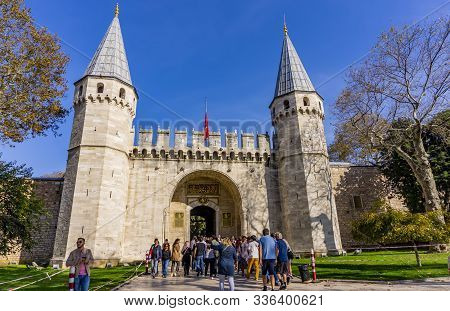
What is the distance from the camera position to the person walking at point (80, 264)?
6.53 m

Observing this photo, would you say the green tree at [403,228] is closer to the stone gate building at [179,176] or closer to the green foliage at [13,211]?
the stone gate building at [179,176]

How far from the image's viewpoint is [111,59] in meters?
21.4

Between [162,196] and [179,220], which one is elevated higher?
[162,196]

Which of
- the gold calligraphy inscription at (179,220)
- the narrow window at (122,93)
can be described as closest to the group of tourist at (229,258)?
the gold calligraphy inscription at (179,220)

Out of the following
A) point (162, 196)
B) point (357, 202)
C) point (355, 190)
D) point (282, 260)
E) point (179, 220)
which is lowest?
point (282, 260)

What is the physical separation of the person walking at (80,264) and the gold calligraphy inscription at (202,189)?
50.1ft

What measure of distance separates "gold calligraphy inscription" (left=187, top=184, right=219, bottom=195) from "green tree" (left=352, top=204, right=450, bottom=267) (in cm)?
1154

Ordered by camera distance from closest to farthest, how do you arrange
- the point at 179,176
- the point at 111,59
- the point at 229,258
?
the point at 229,258
the point at 179,176
the point at 111,59

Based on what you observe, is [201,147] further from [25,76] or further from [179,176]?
[25,76]

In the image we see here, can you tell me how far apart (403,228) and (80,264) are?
35.5ft

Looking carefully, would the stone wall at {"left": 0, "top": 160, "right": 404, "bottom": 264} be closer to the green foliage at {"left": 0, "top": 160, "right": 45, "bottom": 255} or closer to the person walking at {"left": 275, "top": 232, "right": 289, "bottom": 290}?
the green foliage at {"left": 0, "top": 160, "right": 45, "bottom": 255}

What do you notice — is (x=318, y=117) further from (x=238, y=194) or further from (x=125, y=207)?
(x=125, y=207)

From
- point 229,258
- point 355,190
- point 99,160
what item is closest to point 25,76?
point 99,160

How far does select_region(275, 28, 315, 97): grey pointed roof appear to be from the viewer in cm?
2241
